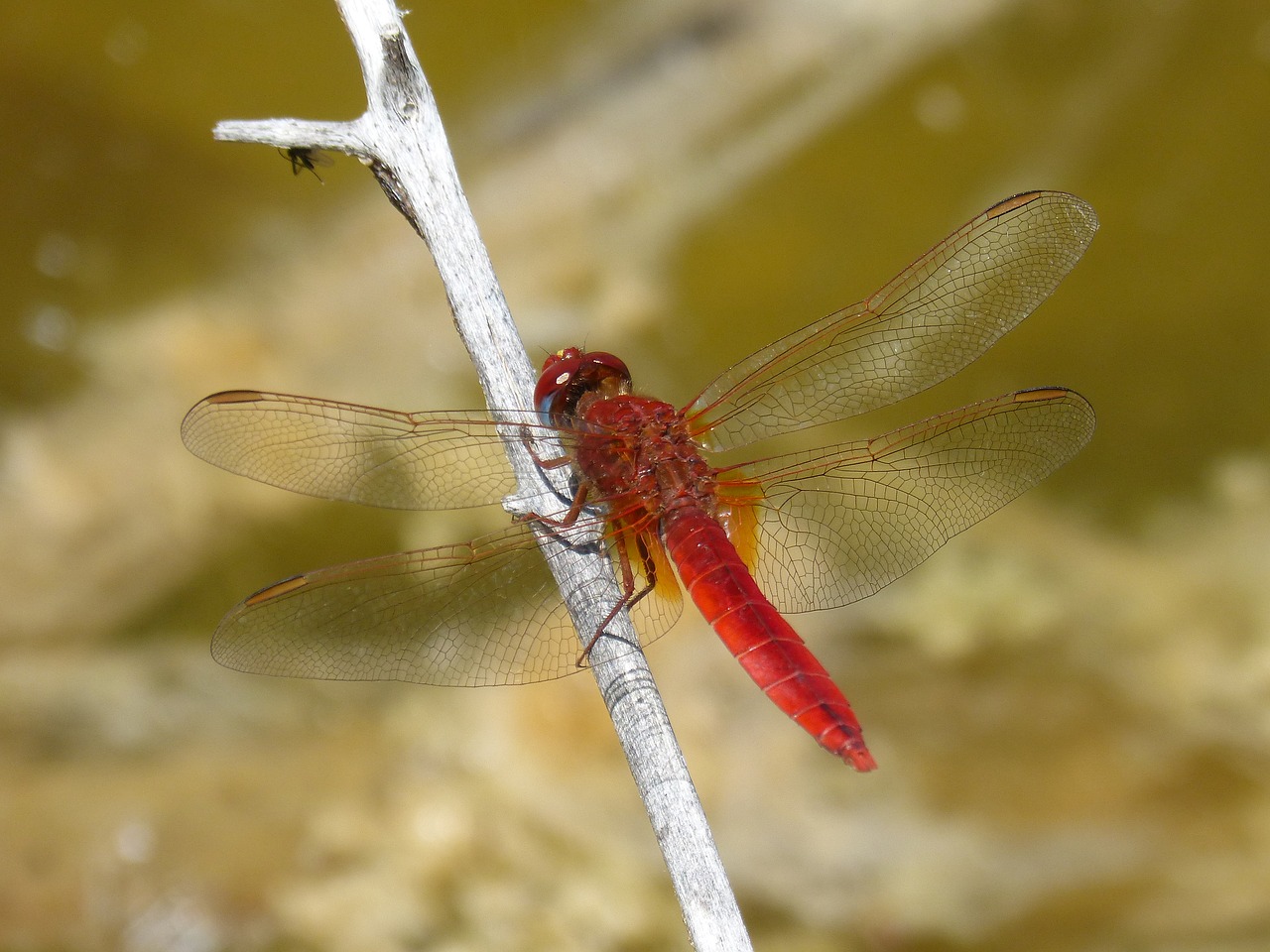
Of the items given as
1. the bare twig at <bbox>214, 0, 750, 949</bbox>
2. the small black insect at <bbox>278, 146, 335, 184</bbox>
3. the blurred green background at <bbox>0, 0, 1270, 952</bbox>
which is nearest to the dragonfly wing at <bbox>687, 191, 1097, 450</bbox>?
the bare twig at <bbox>214, 0, 750, 949</bbox>

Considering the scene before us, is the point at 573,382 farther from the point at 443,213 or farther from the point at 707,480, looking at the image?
the point at 443,213

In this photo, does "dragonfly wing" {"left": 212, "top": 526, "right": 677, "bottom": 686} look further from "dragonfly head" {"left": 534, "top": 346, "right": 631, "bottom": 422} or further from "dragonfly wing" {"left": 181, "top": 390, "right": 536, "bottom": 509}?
"dragonfly head" {"left": 534, "top": 346, "right": 631, "bottom": 422}

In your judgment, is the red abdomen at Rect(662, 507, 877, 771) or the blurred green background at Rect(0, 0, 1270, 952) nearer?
the red abdomen at Rect(662, 507, 877, 771)

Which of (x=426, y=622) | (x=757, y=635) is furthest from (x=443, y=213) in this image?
(x=757, y=635)

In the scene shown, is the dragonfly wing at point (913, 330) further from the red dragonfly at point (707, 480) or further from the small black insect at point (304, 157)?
the small black insect at point (304, 157)

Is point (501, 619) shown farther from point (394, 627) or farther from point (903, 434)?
point (903, 434)

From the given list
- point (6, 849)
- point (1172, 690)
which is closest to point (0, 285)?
point (6, 849)

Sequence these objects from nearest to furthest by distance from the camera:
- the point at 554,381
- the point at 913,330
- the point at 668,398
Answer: the point at 554,381 < the point at 913,330 < the point at 668,398
